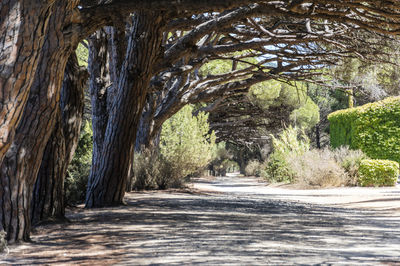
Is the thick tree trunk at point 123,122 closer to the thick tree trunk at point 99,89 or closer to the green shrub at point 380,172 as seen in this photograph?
the thick tree trunk at point 99,89

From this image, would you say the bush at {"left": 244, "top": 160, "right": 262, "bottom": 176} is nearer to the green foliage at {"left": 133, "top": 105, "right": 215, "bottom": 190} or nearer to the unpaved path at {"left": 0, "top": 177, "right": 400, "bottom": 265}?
the green foliage at {"left": 133, "top": 105, "right": 215, "bottom": 190}

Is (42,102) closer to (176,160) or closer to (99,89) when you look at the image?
(99,89)

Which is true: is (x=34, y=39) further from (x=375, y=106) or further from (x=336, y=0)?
(x=375, y=106)

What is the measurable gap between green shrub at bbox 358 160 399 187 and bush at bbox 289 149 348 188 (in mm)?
1093

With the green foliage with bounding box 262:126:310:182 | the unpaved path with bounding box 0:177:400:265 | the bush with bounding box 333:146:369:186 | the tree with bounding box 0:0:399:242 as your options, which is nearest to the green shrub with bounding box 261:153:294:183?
the green foliage with bounding box 262:126:310:182

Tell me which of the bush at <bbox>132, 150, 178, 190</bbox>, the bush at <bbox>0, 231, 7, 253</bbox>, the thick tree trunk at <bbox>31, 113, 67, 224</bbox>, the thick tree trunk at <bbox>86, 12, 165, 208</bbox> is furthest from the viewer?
the bush at <bbox>132, 150, 178, 190</bbox>

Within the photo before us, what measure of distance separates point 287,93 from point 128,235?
27.1 metres

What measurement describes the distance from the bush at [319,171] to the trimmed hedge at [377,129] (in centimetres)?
217

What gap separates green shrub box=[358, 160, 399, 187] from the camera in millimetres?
16891

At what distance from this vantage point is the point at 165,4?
20.1ft

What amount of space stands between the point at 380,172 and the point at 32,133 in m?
14.0

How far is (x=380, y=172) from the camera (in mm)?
17031

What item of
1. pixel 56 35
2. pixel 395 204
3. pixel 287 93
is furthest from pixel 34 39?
pixel 287 93

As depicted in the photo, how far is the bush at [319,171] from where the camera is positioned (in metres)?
18.3
